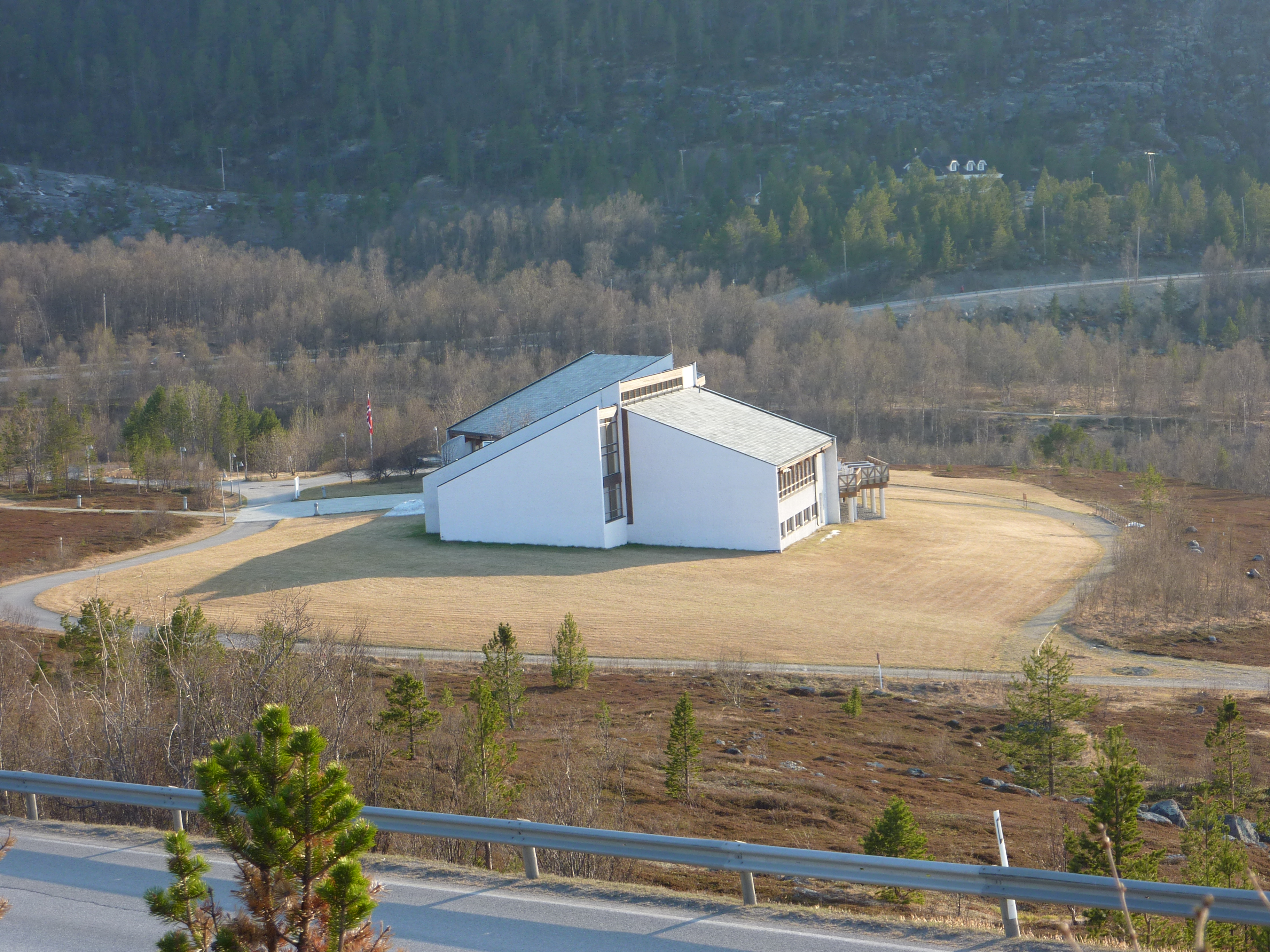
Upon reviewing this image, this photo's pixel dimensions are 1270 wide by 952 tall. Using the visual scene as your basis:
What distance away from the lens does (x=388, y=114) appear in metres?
176

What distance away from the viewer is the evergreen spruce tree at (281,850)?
5.19m

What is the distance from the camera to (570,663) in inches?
1062

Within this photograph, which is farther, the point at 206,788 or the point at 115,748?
the point at 115,748

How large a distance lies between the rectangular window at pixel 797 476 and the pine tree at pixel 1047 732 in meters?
21.1

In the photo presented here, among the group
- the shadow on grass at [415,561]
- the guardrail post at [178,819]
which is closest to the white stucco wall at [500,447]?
the shadow on grass at [415,561]

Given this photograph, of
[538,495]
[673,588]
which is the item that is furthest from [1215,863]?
[538,495]

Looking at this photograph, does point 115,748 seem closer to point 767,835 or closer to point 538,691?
point 767,835

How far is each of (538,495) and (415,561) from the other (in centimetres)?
568

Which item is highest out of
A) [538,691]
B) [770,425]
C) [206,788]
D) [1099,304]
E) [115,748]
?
[1099,304]

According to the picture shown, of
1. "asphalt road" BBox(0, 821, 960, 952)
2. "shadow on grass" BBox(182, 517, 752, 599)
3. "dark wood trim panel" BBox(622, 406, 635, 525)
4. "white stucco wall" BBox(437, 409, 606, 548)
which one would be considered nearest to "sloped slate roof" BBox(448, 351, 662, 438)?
"white stucco wall" BBox(437, 409, 606, 548)

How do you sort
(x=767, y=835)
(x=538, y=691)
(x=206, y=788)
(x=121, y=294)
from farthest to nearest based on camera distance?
(x=121, y=294) < (x=538, y=691) < (x=767, y=835) < (x=206, y=788)

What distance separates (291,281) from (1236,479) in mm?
89242

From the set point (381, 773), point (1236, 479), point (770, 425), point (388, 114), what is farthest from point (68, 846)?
point (388, 114)

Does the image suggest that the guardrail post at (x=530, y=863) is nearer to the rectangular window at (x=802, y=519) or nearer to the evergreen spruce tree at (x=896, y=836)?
the evergreen spruce tree at (x=896, y=836)
